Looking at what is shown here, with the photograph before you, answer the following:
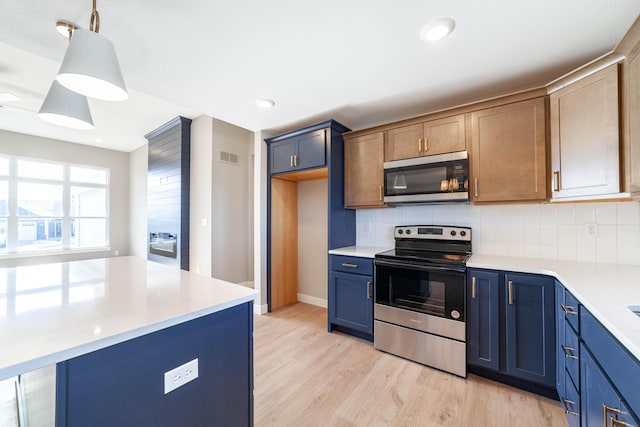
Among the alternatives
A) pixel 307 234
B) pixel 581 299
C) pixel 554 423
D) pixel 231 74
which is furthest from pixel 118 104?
pixel 554 423

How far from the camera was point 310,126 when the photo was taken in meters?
2.95

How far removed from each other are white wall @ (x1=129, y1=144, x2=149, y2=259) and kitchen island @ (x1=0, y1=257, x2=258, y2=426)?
4.96m

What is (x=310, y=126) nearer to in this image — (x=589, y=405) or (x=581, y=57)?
(x=581, y=57)

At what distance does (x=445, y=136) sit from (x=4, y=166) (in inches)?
305

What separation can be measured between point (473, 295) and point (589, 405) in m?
0.84

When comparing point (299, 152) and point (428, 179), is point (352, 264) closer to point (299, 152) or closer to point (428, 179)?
point (428, 179)

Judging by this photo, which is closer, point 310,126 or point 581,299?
point 581,299

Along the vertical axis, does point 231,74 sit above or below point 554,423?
above

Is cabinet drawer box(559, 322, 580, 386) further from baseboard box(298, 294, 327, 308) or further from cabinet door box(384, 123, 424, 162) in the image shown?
baseboard box(298, 294, 327, 308)

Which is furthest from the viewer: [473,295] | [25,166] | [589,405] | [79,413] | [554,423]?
[25,166]

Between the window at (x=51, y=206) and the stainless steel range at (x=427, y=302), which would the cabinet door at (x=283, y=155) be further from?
the window at (x=51, y=206)

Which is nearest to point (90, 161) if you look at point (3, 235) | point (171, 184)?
point (3, 235)

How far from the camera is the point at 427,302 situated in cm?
218

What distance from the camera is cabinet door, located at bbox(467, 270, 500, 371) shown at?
189 centimetres
